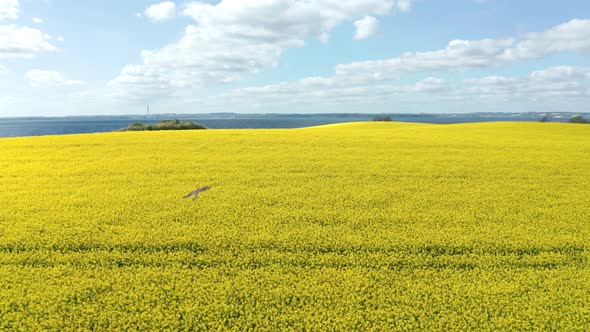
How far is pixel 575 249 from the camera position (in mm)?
5969

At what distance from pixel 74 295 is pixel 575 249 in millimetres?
7747

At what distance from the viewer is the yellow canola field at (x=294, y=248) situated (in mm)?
4320

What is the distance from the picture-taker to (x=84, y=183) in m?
9.38

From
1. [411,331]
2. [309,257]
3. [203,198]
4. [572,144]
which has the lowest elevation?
[411,331]

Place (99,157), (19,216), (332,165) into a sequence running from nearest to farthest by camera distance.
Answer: (19,216) < (332,165) < (99,157)

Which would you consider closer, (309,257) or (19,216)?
(309,257)

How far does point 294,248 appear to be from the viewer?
5.78m

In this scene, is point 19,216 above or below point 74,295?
above

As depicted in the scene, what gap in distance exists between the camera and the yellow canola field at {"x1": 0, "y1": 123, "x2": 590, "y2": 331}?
4320 mm

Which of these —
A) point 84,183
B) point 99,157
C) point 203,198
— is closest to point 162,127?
point 99,157

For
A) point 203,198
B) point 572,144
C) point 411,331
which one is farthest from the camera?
point 572,144

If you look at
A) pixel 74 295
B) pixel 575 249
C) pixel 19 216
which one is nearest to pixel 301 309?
pixel 74 295

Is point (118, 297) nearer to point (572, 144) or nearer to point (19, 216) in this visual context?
point (19, 216)

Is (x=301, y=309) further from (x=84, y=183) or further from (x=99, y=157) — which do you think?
(x=99, y=157)
